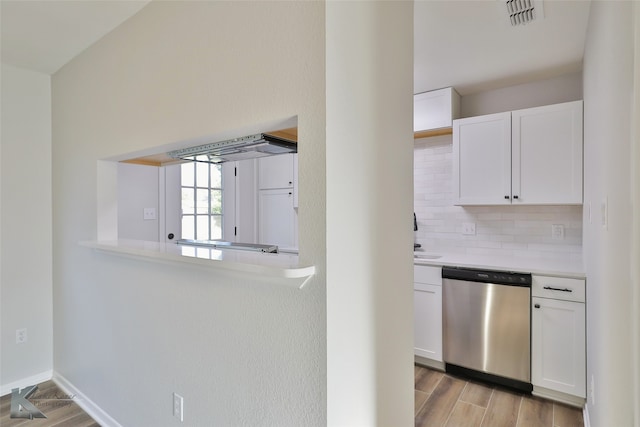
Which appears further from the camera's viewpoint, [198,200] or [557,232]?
[198,200]

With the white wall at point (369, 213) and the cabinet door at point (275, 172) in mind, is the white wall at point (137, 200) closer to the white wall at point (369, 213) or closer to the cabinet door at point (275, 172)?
the cabinet door at point (275, 172)

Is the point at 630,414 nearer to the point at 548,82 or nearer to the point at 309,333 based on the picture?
the point at 309,333

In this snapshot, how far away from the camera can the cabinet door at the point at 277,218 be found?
4.06m

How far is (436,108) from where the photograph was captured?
3.22 metres

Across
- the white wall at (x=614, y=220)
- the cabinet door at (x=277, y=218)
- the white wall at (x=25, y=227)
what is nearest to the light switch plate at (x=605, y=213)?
the white wall at (x=614, y=220)

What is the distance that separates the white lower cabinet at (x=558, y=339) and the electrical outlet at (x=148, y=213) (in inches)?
131

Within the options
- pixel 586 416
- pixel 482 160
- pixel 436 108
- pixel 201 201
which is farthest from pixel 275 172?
pixel 586 416

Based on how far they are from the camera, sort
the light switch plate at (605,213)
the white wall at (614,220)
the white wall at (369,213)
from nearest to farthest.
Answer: the white wall at (614,220), the white wall at (369,213), the light switch plate at (605,213)

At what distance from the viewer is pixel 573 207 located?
9.20ft

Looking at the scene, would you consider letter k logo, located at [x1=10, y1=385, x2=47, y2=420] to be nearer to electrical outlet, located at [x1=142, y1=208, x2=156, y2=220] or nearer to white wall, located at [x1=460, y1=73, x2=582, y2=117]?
electrical outlet, located at [x1=142, y1=208, x2=156, y2=220]

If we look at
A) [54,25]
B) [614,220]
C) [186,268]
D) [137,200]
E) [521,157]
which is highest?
[54,25]

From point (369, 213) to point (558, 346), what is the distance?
6.64 feet

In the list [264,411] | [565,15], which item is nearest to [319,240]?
[264,411]

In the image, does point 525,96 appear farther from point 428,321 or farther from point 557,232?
point 428,321
